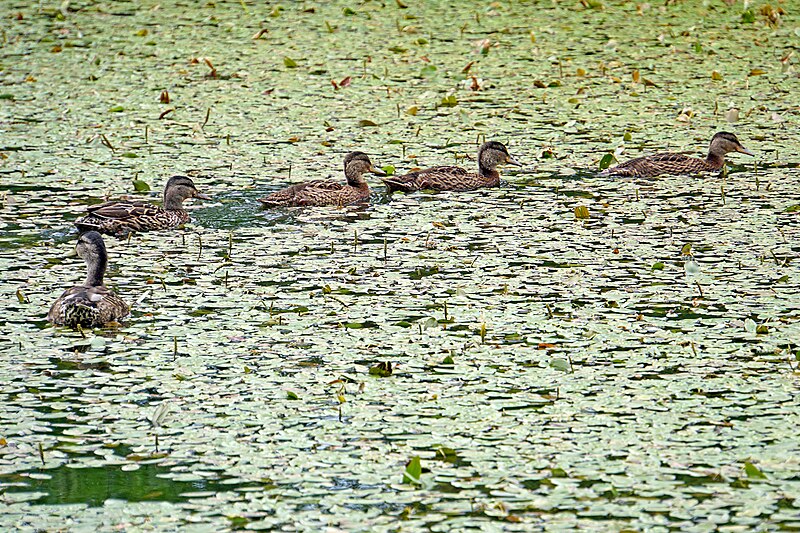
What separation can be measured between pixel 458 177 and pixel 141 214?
2.25 meters

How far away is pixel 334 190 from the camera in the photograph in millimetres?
9305

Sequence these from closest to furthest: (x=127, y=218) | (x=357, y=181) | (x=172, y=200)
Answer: (x=127, y=218) → (x=172, y=200) → (x=357, y=181)

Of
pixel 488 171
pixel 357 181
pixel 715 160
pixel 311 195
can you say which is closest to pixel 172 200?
pixel 311 195

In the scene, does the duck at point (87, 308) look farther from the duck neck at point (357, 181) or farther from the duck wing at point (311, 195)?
the duck neck at point (357, 181)

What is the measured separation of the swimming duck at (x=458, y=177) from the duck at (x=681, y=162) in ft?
2.55

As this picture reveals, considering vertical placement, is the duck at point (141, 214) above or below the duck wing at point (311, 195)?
below

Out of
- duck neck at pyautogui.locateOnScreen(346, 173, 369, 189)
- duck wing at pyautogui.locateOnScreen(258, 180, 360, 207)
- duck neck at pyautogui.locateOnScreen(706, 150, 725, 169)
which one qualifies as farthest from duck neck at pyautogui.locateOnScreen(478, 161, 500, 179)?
duck neck at pyautogui.locateOnScreen(706, 150, 725, 169)

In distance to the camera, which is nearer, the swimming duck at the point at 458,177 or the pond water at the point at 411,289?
the pond water at the point at 411,289

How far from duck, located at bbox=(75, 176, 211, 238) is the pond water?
154 mm

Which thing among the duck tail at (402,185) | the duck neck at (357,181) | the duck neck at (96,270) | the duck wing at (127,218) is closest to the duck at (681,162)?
the duck tail at (402,185)

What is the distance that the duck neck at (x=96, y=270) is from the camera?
716 cm

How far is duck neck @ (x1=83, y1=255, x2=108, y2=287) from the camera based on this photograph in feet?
23.5

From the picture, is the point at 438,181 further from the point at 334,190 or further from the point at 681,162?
the point at 681,162

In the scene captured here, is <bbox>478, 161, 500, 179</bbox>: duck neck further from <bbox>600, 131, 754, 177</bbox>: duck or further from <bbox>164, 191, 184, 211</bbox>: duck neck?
<bbox>164, 191, 184, 211</bbox>: duck neck
